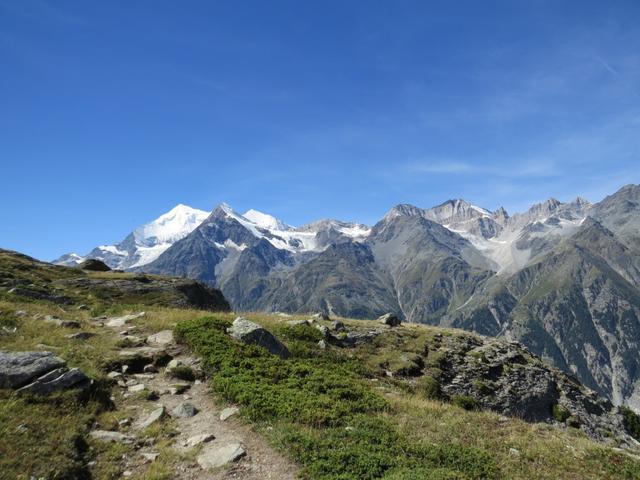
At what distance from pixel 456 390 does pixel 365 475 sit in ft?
93.8

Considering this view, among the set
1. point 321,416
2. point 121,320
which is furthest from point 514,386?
point 121,320

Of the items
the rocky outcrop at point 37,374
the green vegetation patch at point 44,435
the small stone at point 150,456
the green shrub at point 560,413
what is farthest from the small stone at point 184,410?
the green shrub at point 560,413

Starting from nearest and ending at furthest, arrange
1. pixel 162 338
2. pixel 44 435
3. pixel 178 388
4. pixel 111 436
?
pixel 44 435
pixel 111 436
pixel 178 388
pixel 162 338

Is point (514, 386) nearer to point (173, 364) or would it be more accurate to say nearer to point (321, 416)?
point (321, 416)

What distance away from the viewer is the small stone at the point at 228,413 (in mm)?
18297

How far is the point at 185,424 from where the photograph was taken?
1778 centimetres

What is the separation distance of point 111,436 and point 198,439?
Answer: 324 centimetres

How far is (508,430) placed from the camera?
1891cm

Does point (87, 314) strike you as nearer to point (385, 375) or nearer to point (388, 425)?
point (385, 375)

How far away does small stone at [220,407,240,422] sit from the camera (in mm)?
18297

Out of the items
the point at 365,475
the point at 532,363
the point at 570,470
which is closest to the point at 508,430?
the point at 570,470

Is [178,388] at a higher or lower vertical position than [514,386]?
higher

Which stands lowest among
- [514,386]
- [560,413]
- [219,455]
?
[560,413]

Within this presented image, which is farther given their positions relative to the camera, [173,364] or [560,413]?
[560,413]
